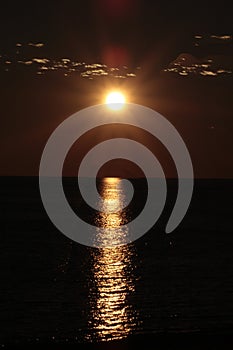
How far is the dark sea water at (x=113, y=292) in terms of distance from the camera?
34156mm

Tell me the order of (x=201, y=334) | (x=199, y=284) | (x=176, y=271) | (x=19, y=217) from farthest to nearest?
(x=19, y=217)
(x=176, y=271)
(x=199, y=284)
(x=201, y=334)

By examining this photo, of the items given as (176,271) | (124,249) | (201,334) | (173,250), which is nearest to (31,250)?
(124,249)

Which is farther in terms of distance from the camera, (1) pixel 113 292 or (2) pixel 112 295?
(1) pixel 113 292

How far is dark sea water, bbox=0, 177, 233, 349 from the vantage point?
112 ft

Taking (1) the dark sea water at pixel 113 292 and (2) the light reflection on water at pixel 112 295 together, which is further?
(2) the light reflection on water at pixel 112 295

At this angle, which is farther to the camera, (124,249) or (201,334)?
(124,249)

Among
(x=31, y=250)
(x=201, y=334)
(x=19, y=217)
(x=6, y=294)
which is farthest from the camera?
(x=19, y=217)

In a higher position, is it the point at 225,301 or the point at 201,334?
the point at 201,334

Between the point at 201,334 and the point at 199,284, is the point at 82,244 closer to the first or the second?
the point at 199,284

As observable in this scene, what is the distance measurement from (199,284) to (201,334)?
3262 cm

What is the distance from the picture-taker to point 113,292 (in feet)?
158

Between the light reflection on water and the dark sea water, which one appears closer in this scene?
the dark sea water

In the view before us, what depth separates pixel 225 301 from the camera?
143 ft

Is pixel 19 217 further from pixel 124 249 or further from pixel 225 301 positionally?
pixel 225 301
